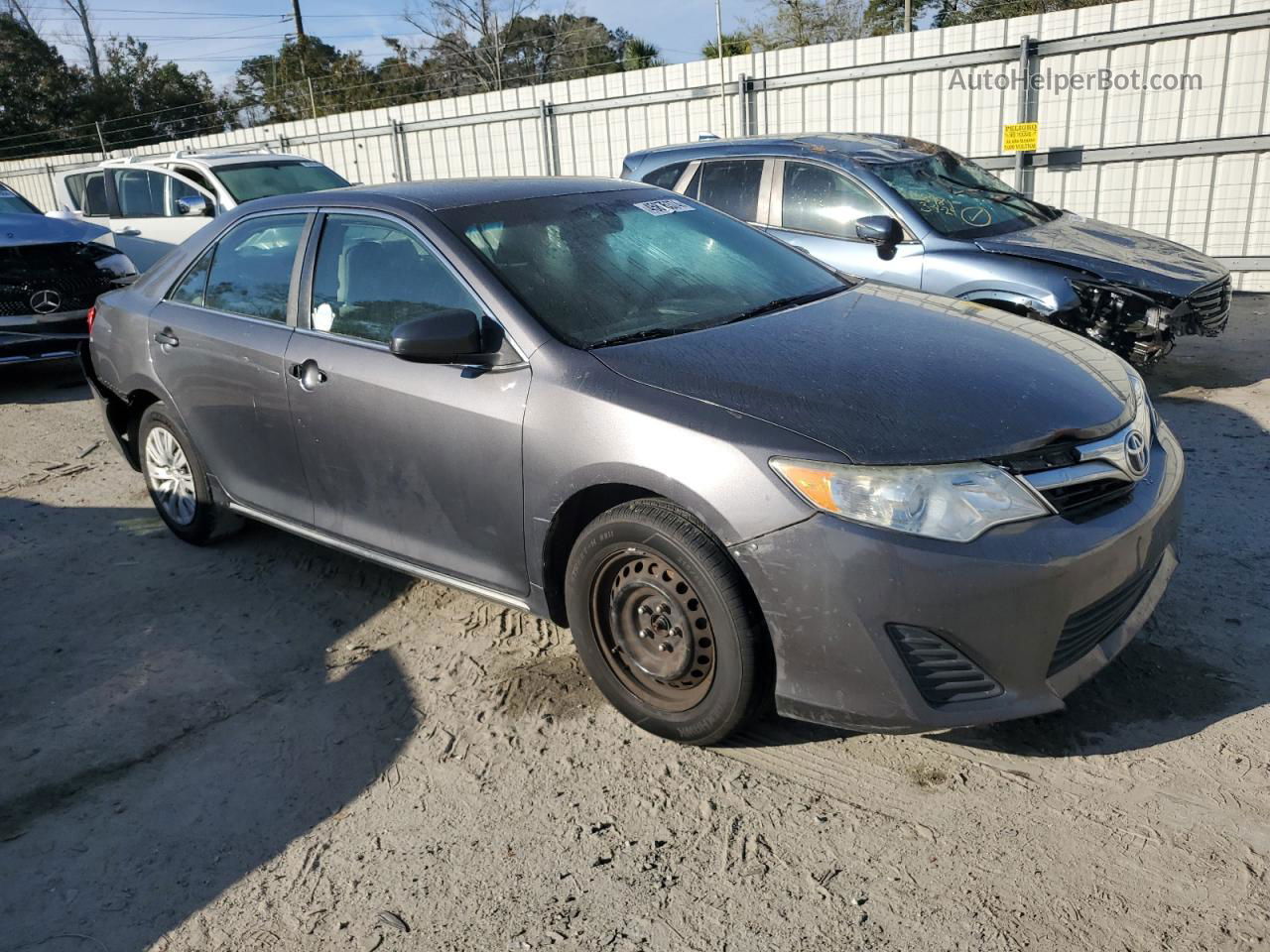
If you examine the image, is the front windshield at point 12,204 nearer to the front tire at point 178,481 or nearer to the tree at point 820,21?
the front tire at point 178,481

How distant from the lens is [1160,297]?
19.3ft

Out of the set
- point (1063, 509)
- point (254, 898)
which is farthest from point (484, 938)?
point (1063, 509)

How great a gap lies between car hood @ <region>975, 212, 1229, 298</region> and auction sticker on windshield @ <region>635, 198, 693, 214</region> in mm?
2853

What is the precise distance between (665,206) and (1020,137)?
24.9 feet

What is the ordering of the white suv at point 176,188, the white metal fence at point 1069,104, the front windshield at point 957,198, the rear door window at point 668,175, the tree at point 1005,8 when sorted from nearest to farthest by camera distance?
the front windshield at point 957,198 → the rear door window at point 668,175 → the white metal fence at point 1069,104 → the white suv at point 176,188 → the tree at point 1005,8

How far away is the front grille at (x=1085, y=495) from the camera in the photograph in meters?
2.66

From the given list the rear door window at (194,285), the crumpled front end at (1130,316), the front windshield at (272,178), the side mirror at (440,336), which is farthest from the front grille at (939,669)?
the front windshield at (272,178)

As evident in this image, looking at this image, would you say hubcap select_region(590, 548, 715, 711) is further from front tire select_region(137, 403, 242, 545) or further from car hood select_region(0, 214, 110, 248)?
car hood select_region(0, 214, 110, 248)

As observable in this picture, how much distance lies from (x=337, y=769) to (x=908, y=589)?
1.81 meters

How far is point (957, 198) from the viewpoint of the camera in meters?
6.83

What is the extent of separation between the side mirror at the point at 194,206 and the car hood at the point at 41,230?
4.29ft

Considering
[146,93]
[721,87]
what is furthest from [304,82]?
[721,87]

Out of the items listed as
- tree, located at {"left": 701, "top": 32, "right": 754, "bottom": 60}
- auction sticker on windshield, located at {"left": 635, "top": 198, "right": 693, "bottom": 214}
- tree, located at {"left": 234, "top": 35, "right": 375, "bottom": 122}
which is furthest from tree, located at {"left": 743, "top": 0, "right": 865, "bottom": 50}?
auction sticker on windshield, located at {"left": 635, "top": 198, "right": 693, "bottom": 214}

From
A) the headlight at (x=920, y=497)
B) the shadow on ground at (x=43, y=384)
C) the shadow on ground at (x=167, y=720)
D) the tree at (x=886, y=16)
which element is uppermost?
the tree at (x=886, y=16)
